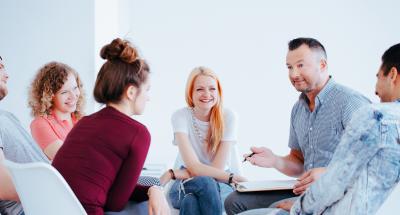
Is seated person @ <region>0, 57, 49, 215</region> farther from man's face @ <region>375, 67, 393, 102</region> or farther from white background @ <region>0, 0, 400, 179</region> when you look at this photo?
white background @ <region>0, 0, 400, 179</region>

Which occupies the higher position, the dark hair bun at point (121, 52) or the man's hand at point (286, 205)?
the dark hair bun at point (121, 52)

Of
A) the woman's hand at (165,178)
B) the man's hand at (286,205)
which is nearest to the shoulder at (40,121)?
the woman's hand at (165,178)

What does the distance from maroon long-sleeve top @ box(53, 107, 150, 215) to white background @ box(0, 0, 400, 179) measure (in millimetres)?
2564

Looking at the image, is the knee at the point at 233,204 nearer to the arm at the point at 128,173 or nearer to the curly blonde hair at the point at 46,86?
the arm at the point at 128,173

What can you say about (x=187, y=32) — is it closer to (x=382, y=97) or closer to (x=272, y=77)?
(x=272, y=77)

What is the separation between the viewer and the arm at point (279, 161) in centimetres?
209

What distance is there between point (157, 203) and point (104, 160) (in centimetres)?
22

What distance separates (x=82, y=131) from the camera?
1389mm

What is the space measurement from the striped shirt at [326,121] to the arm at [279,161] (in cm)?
9

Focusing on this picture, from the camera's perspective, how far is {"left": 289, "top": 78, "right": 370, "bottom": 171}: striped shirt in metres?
1.96

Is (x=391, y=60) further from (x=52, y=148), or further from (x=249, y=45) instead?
(x=249, y=45)

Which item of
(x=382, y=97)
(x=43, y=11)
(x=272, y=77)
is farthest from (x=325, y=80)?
(x=43, y=11)

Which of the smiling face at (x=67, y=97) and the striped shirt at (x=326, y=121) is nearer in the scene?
the striped shirt at (x=326, y=121)

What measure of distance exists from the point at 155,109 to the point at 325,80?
7.65 feet
